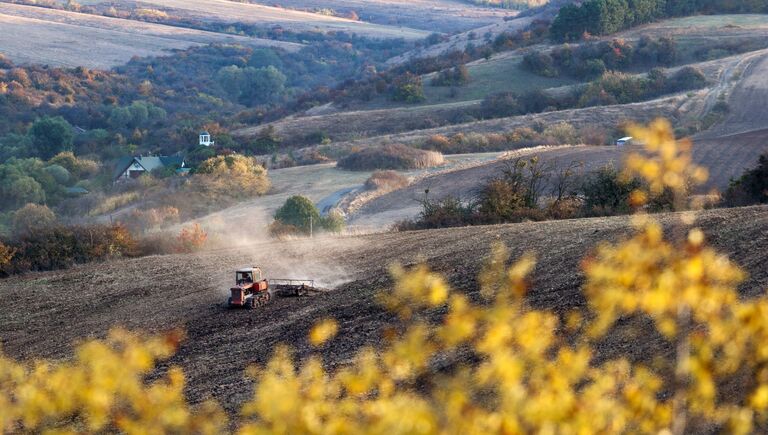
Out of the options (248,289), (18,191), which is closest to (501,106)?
(18,191)

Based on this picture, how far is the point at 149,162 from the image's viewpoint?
80625mm

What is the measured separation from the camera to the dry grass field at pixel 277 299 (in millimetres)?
18094

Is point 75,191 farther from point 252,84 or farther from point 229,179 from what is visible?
point 252,84

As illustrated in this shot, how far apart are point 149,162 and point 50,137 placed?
20.7 metres

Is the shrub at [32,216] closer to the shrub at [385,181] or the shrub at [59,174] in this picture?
the shrub at [385,181]

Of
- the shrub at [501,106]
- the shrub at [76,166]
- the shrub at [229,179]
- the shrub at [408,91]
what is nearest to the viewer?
the shrub at [229,179]

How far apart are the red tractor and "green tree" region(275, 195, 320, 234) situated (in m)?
16.7

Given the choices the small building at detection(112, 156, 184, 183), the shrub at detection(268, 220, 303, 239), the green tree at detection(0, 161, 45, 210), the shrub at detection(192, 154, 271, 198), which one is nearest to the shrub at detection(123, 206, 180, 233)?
the shrub at detection(192, 154, 271, 198)

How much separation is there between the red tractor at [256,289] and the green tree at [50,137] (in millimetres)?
76900

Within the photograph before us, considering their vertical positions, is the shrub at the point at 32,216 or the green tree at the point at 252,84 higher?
the shrub at the point at 32,216

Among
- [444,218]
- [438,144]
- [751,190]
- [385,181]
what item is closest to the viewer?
[751,190]

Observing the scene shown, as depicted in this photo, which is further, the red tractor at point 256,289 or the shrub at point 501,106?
the shrub at point 501,106

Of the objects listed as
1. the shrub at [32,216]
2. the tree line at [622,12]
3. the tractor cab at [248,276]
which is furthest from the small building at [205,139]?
the tractor cab at [248,276]

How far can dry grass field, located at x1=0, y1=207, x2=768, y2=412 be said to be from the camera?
59.4 feet
